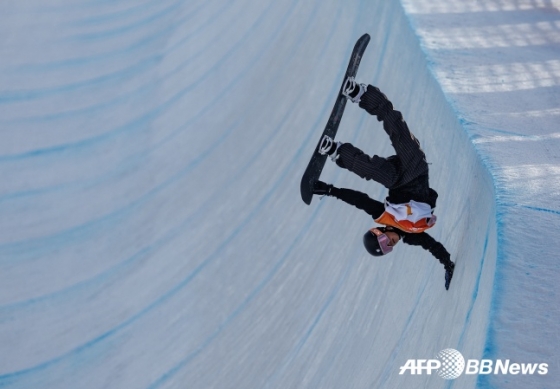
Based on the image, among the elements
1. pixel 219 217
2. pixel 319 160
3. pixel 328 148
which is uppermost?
pixel 328 148

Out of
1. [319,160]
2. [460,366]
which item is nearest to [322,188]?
[319,160]

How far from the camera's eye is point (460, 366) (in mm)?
2502

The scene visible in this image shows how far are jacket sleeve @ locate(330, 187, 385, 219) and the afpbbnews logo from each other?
70 cm

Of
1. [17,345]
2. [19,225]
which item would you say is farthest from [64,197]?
[17,345]

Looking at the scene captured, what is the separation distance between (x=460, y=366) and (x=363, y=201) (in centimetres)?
106

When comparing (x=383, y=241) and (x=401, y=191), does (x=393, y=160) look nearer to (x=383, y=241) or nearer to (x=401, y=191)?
(x=401, y=191)

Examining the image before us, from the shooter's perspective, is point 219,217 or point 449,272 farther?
point 219,217

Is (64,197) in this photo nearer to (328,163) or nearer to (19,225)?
(19,225)

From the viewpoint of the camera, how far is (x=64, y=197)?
4730mm

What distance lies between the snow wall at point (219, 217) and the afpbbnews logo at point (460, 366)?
0.04 metres

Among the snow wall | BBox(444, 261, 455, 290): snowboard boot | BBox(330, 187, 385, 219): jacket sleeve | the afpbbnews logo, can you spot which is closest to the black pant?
BBox(330, 187, 385, 219): jacket sleeve

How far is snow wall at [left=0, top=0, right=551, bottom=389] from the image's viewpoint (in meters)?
3.53

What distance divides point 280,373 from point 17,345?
142 centimetres

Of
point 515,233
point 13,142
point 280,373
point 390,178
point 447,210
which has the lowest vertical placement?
point 280,373
